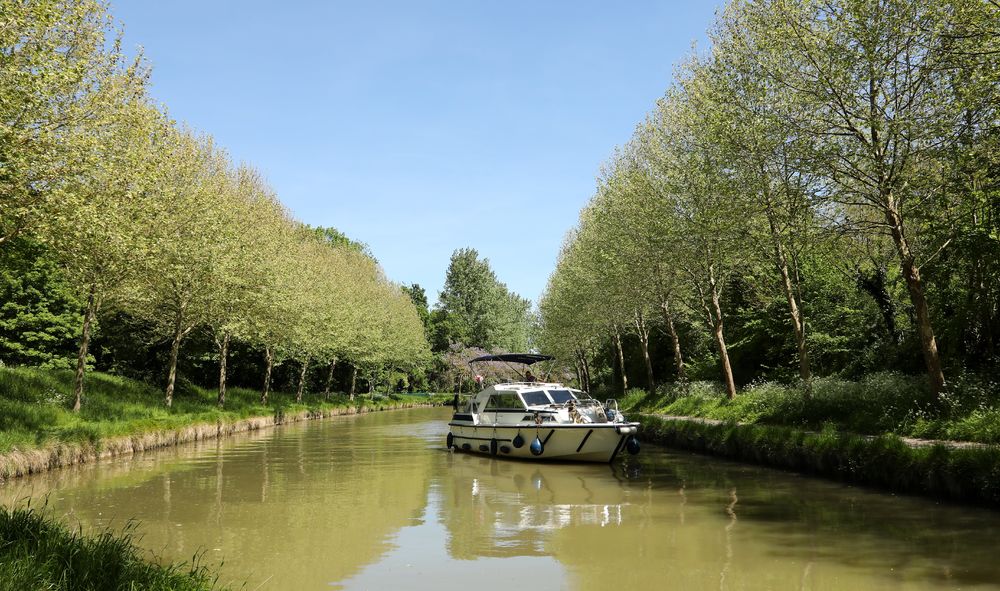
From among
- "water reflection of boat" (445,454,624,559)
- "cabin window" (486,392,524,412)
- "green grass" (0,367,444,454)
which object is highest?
"cabin window" (486,392,524,412)

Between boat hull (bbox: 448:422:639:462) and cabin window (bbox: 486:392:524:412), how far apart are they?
2.78 feet

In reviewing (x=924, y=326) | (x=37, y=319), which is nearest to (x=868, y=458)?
(x=924, y=326)

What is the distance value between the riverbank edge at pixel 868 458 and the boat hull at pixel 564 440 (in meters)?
2.99

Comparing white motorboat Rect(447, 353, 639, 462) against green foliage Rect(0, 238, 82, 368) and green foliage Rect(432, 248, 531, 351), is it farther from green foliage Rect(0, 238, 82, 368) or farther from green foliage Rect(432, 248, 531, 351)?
green foliage Rect(432, 248, 531, 351)

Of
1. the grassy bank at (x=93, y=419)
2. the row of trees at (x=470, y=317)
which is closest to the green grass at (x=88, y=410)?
the grassy bank at (x=93, y=419)

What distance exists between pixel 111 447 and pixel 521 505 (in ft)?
46.1

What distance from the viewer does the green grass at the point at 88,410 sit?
18938 mm

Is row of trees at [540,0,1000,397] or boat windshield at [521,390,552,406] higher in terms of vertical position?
row of trees at [540,0,1000,397]

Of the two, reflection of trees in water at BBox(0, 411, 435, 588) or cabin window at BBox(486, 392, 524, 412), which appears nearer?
reflection of trees in water at BBox(0, 411, 435, 588)

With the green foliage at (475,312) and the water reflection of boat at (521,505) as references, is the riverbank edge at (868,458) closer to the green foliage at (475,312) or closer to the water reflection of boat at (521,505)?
the water reflection of boat at (521,505)

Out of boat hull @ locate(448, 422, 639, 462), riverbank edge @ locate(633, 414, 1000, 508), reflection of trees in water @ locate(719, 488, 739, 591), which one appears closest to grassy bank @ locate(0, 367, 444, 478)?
boat hull @ locate(448, 422, 639, 462)

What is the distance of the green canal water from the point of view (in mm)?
9492

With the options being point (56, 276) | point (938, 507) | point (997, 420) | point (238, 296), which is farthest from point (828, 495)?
point (56, 276)

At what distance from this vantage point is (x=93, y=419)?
2297 cm
